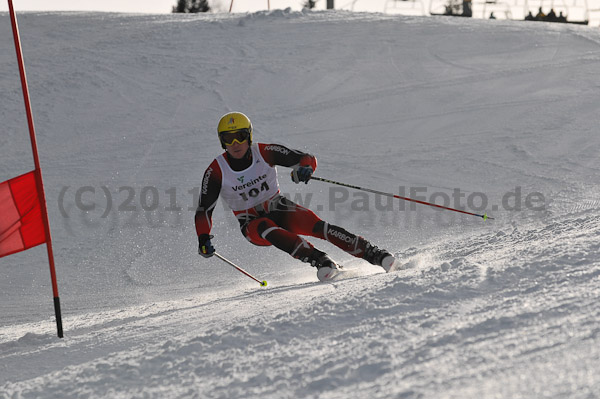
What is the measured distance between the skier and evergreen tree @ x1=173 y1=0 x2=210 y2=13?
126 feet

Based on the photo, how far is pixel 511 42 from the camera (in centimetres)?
1418

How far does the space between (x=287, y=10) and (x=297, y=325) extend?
1414 cm

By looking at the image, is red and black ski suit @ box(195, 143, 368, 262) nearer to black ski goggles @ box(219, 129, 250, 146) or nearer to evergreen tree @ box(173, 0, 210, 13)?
black ski goggles @ box(219, 129, 250, 146)

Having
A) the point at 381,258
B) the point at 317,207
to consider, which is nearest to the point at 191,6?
the point at 317,207

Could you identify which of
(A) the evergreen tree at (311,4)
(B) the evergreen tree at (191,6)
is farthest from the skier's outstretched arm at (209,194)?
(B) the evergreen tree at (191,6)

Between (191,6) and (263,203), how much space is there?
40.4 m

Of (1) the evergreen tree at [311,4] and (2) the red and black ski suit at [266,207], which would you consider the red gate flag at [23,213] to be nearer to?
(2) the red and black ski suit at [266,207]

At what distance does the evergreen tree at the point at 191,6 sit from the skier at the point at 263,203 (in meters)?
38.4

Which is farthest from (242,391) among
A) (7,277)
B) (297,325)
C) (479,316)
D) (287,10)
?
(287,10)

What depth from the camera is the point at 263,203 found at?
5.21m

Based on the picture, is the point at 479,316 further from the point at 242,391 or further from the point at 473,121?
the point at 473,121

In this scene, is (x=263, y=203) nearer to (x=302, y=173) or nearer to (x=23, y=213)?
(x=302, y=173)

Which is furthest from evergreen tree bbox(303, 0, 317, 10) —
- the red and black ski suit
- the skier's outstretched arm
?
the skier's outstretched arm

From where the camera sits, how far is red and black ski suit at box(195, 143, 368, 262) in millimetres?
4910
